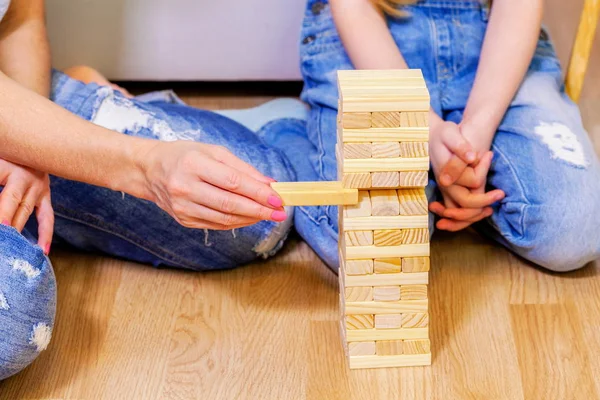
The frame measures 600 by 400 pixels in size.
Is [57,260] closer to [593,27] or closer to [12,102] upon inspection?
[12,102]

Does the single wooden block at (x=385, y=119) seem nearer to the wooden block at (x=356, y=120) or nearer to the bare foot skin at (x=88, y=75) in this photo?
the wooden block at (x=356, y=120)

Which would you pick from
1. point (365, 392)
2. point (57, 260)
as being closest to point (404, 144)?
point (365, 392)

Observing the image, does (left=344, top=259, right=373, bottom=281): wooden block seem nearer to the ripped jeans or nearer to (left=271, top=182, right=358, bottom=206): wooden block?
(left=271, top=182, right=358, bottom=206): wooden block

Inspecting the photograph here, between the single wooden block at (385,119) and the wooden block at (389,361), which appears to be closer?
the single wooden block at (385,119)

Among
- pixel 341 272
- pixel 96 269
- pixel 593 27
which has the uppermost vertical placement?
pixel 593 27

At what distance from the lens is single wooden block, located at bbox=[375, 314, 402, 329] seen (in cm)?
95

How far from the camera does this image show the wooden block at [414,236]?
2.96 ft

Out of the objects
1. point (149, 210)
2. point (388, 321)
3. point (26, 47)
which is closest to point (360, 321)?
point (388, 321)

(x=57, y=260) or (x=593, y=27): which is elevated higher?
(x=593, y=27)

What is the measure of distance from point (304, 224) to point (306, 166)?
3.8 inches

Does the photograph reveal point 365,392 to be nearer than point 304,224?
Yes

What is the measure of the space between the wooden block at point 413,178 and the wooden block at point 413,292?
12 centimetres

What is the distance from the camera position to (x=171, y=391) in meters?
0.96

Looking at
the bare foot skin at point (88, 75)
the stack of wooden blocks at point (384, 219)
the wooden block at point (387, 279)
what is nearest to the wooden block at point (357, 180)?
the stack of wooden blocks at point (384, 219)
